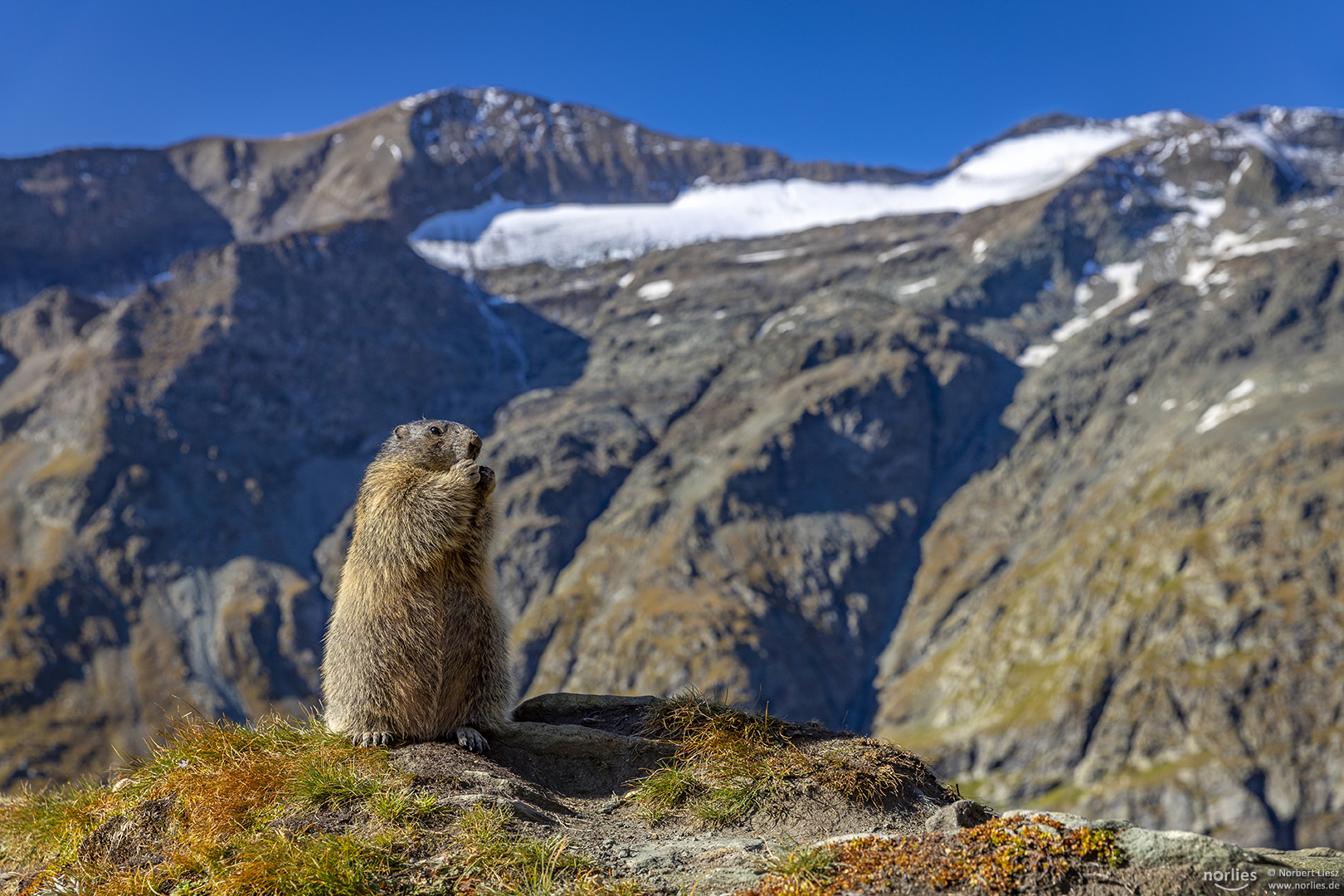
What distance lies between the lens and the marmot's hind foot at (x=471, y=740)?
→ 12.5 metres

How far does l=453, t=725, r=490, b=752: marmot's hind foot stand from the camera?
41.0ft

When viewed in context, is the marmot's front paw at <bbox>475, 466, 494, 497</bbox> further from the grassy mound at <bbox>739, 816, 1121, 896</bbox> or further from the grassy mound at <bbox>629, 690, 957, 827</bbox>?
the grassy mound at <bbox>739, 816, 1121, 896</bbox>

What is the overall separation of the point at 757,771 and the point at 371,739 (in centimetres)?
476

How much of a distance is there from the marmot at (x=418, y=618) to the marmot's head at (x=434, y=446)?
339 mm

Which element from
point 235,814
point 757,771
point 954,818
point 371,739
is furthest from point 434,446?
point 954,818

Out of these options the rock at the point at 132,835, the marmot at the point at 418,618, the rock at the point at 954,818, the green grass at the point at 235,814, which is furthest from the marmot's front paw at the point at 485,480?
the rock at the point at 954,818

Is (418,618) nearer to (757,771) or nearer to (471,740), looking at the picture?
(471,740)

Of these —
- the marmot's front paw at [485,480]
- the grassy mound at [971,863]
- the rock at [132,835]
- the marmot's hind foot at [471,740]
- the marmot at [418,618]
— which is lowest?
the rock at [132,835]

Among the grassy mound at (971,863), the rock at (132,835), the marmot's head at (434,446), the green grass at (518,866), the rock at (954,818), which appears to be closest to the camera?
the grassy mound at (971,863)

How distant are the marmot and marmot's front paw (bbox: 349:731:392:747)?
1 centimetres

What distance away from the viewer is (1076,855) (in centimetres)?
841

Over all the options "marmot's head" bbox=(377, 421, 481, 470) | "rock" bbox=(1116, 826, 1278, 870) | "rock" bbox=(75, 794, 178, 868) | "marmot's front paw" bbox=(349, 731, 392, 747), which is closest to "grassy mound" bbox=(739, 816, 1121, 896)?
"rock" bbox=(1116, 826, 1278, 870)

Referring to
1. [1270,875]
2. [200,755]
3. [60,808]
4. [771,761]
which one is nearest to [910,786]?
[771,761]

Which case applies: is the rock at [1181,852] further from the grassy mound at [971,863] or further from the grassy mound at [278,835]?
the grassy mound at [278,835]
